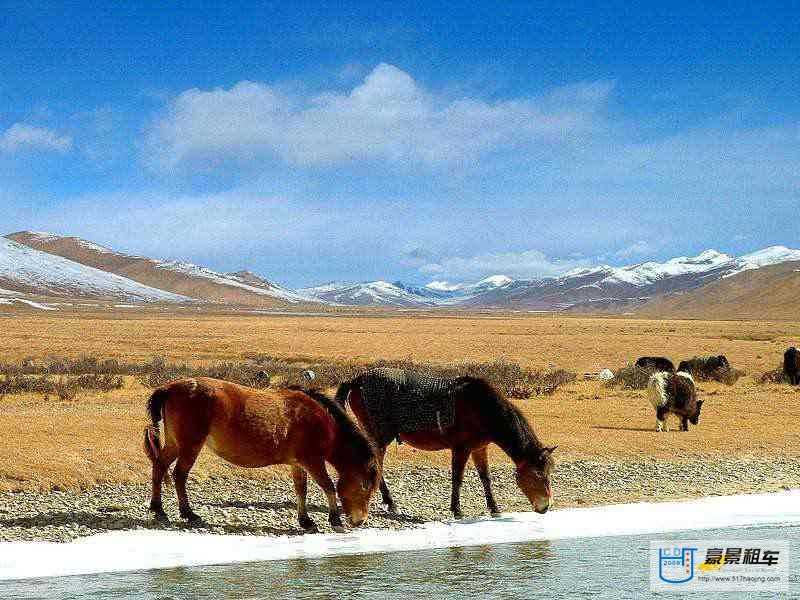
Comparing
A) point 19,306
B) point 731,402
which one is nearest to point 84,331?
point 731,402

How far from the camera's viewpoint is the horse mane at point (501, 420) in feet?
34.8

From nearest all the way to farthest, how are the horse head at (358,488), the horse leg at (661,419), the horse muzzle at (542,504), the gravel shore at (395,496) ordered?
the horse head at (358,488)
the gravel shore at (395,496)
the horse muzzle at (542,504)
the horse leg at (661,419)

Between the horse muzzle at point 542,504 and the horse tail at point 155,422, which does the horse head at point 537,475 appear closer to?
the horse muzzle at point 542,504

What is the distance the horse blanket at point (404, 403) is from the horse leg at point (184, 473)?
2.41m

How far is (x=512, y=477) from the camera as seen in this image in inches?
544

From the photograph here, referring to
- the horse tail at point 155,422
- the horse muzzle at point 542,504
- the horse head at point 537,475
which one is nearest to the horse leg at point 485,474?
the horse head at point 537,475

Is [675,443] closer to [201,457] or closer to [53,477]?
[201,457]

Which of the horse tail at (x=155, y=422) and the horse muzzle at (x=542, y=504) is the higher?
the horse tail at (x=155, y=422)

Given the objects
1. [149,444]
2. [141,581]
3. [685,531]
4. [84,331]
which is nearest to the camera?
[141,581]

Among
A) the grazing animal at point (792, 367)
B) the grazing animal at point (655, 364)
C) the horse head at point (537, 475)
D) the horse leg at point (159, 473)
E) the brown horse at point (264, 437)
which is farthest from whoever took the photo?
the grazing animal at point (655, 364)

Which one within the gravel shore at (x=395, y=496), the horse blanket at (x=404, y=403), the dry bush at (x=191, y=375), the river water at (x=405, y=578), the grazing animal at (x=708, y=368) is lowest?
the river water at (x=405, y=578)

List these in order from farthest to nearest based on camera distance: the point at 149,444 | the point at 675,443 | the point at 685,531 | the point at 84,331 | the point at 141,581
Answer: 1. the point at 84,331
2. the point at 675,443
3. the point at 685,531
4. the point at 149,444
5. the point at 141,581

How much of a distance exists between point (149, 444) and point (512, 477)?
631cm

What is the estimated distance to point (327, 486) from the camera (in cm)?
974
